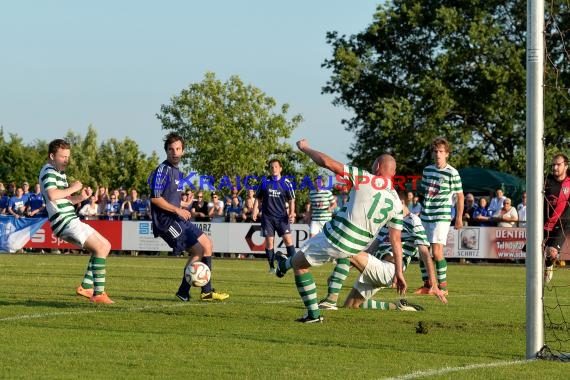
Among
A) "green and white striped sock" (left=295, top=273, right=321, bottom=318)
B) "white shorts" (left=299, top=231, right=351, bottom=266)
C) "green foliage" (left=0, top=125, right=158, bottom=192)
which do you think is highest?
"green foliage" (left=0, top=125, right=158, bottom=192)

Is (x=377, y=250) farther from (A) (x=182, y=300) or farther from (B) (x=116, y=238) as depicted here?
(B) (x=116, y=238)

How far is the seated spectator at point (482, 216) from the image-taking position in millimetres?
29375

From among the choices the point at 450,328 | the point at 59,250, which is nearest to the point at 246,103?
the point at 59,250

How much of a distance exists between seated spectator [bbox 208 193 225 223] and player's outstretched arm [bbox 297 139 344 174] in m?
22.7

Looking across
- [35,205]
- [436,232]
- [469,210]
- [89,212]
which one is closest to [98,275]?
[436,232]

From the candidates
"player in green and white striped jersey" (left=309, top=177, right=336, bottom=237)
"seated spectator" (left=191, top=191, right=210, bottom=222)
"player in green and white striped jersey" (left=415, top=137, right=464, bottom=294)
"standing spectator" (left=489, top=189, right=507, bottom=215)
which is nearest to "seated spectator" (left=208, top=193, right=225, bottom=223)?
"seated spectator" (left=191, top=191, right=210, bottom=222)

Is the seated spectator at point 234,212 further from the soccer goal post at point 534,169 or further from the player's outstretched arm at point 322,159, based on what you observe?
the soccer goal post at point 534,169

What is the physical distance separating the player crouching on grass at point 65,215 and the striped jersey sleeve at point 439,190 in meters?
5.17

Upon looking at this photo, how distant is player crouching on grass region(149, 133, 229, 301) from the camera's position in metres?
13.6

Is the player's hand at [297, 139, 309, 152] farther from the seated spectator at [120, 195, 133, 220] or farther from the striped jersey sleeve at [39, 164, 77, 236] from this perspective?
the seated spectator at [120, 195, 133, 220]

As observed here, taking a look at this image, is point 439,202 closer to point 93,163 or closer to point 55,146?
point 55,146

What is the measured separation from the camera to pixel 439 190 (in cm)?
1609

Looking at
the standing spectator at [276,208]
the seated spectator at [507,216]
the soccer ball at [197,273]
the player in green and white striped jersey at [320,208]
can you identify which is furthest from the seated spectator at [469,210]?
the soccer ball at [197,273]

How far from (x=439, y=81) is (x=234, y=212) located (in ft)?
67.0
